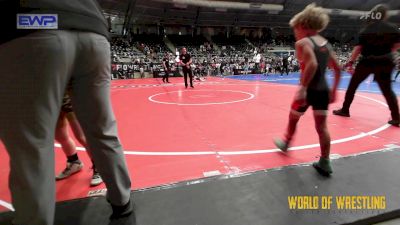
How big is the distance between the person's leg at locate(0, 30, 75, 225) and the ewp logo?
0.10ft

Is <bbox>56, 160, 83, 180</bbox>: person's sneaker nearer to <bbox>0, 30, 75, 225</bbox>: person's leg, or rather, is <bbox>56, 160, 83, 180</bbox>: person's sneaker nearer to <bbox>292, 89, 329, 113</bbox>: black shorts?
<bbox>0, 30, 75, 225</bbox>: person's leg

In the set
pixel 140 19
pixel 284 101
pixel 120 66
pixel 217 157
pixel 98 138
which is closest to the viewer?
pixel 98 138

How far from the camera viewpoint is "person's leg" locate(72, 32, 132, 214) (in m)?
1.45

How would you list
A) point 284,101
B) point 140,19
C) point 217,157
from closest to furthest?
point 217,157, point 284,101, point 140,19

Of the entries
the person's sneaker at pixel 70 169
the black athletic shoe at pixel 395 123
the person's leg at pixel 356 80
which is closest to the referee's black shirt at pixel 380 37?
the person's leg at pixel 356 80

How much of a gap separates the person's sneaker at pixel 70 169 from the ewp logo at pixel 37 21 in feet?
6.28

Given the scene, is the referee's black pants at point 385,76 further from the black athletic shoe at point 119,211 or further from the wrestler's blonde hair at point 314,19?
the black athletic shoe at point 119,211

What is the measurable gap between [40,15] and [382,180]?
8.69 feet

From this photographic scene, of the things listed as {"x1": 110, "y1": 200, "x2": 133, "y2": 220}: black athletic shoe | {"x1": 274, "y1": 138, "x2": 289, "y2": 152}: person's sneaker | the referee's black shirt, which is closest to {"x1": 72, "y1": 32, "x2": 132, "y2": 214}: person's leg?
{"x1": 110, "y1": 200, "x2": 133, "y2": 220}: black athletic shoe

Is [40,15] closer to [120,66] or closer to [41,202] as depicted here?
[41,202]

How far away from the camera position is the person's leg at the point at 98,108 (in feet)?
4.75

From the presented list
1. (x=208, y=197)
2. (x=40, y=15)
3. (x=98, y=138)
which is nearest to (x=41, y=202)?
(x=98, y=138)

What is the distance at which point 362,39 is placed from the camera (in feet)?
14.8

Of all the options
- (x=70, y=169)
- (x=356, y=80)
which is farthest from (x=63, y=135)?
(x=356, y=80)
